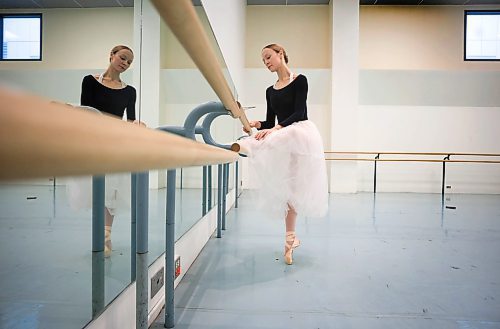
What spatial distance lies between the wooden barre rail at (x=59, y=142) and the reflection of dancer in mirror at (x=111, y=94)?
0.60 metres

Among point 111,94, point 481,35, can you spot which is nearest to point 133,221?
point 111,94

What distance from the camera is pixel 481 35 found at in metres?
6.35

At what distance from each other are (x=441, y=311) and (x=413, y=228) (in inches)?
67.7

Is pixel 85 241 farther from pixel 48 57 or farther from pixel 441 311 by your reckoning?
pixel 441 311

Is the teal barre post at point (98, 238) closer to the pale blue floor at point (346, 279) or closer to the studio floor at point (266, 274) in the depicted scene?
A: the studio floor at point (266, 274)

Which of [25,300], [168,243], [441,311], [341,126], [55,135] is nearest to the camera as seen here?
[55,135]

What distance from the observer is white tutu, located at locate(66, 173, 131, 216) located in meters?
0.94

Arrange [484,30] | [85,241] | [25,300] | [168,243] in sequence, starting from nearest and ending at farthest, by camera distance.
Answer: [25,300] < [85,241] < [168,243] < [484,30]

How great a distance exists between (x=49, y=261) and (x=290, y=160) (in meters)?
1.31

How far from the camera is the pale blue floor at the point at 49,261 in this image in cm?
81

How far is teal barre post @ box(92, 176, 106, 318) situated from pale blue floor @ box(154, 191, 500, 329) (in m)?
0.37

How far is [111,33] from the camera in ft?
2.92

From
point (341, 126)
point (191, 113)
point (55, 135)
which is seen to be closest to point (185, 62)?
point (191, 113)

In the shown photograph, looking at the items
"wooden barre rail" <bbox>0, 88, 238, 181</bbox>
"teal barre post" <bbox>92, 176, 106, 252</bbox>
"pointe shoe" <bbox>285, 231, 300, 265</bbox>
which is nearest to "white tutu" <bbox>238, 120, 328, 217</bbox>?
"pointe shoe" <bbox>285, 231, 300, 265</bbox>
